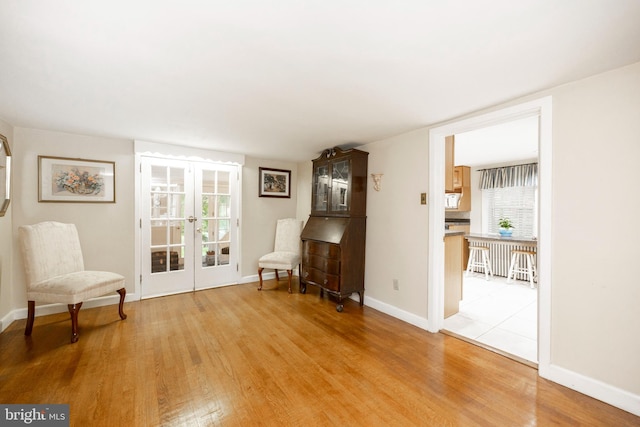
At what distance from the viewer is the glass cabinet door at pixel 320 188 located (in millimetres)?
3738

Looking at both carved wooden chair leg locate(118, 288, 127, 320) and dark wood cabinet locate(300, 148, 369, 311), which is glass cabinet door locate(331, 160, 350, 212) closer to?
dark wood cabinet locate(300, 148, 369, 311)

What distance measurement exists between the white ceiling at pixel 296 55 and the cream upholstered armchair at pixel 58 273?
117 centimetres

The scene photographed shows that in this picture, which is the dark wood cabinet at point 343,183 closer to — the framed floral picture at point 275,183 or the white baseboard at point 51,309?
the framed floral picture at point 275,183

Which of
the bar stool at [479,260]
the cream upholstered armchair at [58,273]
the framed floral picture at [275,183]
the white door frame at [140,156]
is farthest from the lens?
the bar stool at [479,260]

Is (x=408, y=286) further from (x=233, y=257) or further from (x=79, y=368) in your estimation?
(x=79, y=368)

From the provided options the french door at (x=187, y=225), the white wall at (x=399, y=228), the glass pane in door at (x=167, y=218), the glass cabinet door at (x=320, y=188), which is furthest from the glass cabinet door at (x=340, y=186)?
the glass pane in door at (x=167, y=218)

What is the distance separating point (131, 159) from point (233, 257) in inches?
77.6

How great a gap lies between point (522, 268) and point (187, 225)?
577 centimetres

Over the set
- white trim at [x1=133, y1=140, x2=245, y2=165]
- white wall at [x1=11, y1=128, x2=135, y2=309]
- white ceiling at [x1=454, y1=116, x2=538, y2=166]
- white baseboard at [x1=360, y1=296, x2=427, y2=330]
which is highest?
Result: white ceiling at [x1=454, y1=116, x2=538, y2=166]

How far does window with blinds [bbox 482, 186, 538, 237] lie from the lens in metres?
5.05

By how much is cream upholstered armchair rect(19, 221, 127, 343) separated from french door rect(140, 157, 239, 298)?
0.76 meters

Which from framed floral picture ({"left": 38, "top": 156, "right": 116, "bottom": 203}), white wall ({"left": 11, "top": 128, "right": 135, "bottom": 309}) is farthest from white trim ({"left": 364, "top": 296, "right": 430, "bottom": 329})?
framed floral picture ({"left": 38, "top": 156, "right": 116, "bottom": 203})

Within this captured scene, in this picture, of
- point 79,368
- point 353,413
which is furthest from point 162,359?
point 353,413

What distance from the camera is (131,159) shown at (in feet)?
11.4
